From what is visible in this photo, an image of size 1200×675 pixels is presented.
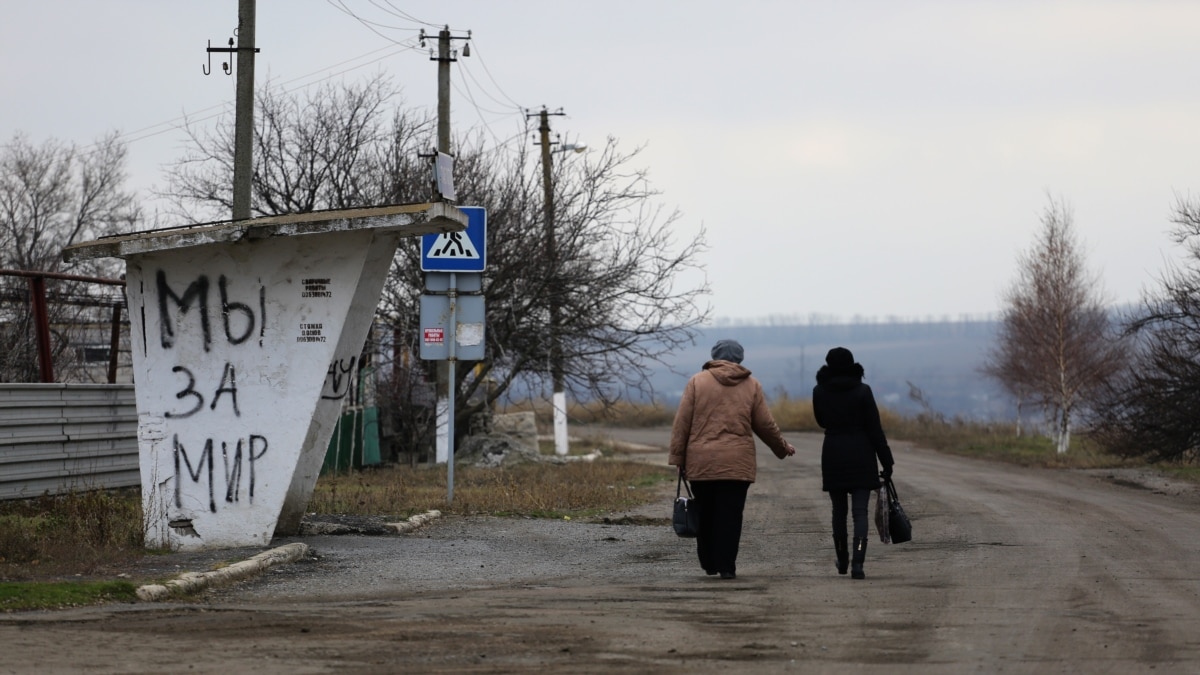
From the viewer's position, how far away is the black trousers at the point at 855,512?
10.4 m

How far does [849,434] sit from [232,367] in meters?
5.14

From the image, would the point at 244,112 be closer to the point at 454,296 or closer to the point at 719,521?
the point at 454,296

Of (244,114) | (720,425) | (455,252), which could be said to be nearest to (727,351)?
(720,425)

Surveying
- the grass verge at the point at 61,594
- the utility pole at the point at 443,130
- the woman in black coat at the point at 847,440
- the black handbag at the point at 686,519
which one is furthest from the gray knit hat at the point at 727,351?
the utility pole at the point at 443,130

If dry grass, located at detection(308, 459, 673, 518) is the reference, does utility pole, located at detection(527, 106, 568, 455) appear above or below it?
above

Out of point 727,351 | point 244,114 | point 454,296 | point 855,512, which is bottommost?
point 855,512

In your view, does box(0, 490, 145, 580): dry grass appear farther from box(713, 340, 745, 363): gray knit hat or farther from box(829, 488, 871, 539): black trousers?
box(829, 488, 871, 539): black trousers

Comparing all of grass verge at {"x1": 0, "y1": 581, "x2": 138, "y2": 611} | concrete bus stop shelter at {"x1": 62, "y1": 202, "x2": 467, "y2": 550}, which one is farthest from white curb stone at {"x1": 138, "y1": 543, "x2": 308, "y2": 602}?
concrete bus stop shelter at {"x1": 62, "y1": 202, "x2": 467, "y2": 550}

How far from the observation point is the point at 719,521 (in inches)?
409

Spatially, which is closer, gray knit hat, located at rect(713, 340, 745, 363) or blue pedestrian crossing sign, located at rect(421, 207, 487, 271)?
gray knit hat, located at rect(713, 340, 745, 363)

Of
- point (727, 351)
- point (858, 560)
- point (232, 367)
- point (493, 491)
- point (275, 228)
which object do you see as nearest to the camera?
point (858, 560)

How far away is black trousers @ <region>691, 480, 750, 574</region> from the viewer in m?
10.3

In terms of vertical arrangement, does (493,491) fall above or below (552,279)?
below

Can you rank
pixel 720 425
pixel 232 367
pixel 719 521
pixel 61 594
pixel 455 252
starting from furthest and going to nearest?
pixel 455 252
pixel 232 367
pixel 720 425
pixel 719 521
pixel 61 594
